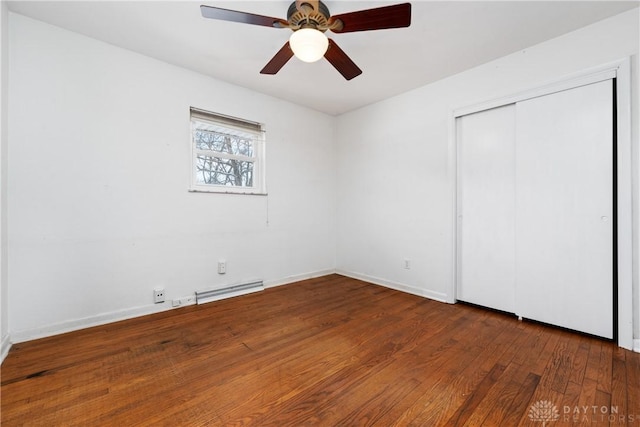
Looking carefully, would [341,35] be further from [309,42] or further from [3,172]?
[3,172]

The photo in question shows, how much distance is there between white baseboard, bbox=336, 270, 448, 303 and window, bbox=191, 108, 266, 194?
185cm

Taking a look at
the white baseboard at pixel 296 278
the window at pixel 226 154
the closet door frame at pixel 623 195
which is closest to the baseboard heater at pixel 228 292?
the white baseboard at pixel 296 278

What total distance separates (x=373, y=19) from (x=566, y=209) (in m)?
2.21

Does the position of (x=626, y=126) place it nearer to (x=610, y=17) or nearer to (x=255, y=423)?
(x=610, y=17)

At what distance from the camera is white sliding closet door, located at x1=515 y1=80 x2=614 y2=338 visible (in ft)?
7.04

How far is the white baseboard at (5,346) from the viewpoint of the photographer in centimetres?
185

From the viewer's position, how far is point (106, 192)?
2459 mm

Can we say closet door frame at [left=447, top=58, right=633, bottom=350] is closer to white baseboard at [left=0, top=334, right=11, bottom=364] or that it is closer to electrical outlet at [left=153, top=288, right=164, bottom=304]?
electrical outlet at [left=153, top=288, right=164, bottom=304]

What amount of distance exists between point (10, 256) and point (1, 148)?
0.81 metres

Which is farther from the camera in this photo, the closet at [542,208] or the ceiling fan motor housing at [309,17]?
the closet at [542,208]

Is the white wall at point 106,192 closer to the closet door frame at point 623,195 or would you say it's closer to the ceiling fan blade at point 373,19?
the ceiling fan blade at point 373,19

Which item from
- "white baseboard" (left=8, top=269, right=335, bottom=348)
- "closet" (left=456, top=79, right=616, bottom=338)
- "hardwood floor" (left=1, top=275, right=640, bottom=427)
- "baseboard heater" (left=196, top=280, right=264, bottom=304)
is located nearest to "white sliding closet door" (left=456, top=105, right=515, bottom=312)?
"closet" (left=456, top=79, right=616, bottom=338)

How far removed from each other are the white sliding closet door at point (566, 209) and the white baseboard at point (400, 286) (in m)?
0.75

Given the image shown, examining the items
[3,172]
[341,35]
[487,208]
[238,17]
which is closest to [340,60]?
[341,35]
